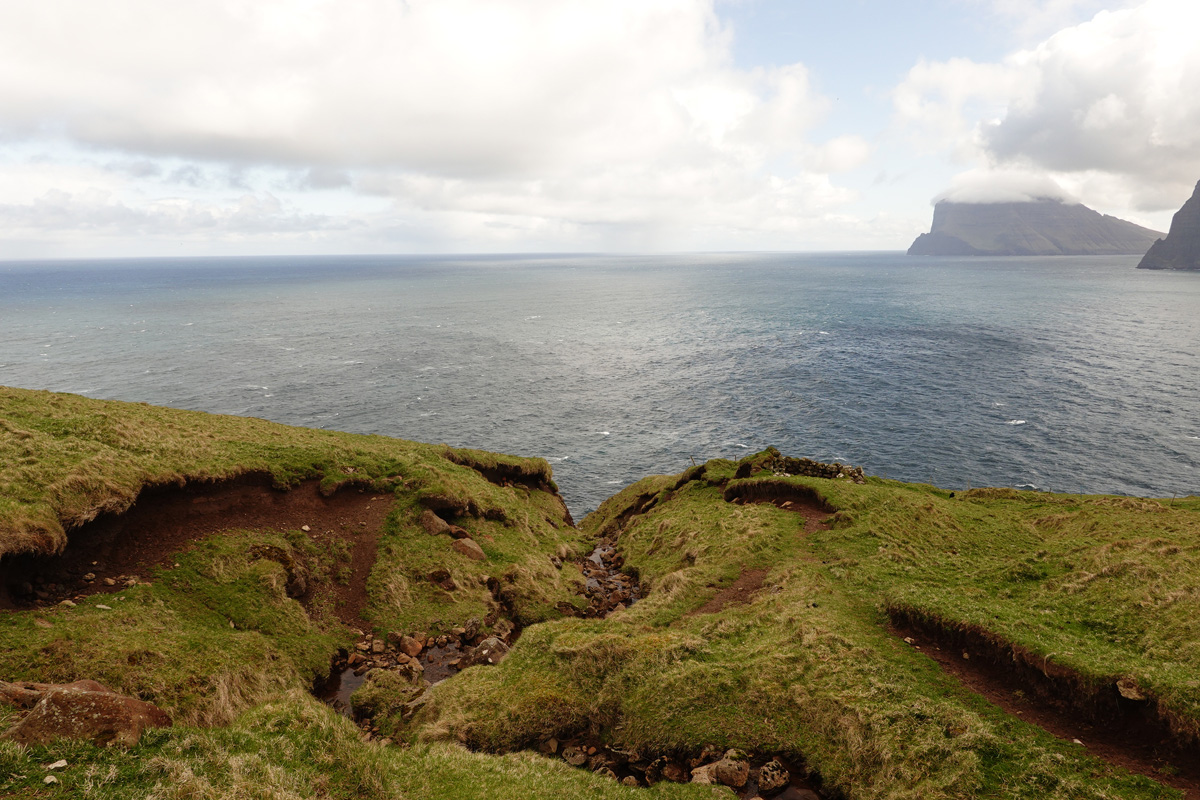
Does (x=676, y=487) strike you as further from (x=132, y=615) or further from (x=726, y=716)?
(x=132, y=615)

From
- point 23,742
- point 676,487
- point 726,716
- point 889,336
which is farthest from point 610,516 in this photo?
point 889,336

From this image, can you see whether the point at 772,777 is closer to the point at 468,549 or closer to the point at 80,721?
the point at 80,721

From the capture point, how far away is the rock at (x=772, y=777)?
18984mm

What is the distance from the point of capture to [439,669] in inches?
1120

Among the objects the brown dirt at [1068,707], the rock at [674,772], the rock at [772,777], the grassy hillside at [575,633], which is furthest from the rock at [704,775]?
the brown dirt at [1068,707]

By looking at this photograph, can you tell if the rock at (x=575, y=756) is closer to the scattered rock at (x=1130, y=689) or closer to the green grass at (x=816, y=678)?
the green grass at (x=816, y=678)

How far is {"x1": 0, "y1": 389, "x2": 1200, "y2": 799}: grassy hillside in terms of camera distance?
1753cm

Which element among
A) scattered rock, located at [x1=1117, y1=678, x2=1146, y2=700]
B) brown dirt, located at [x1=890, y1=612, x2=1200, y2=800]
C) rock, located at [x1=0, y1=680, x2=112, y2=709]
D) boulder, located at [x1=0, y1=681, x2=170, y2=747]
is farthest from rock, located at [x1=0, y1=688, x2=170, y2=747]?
scattered rock, located at [x1=1117, y1=678, x2=1146, y2=700]

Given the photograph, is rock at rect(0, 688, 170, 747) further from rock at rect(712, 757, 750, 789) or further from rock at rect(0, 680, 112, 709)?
rock at rect(712, 757, 750, 789)

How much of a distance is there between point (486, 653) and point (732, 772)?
46.7ft

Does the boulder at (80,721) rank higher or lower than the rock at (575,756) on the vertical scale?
higher

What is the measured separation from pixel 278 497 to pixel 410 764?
23069 millimetres

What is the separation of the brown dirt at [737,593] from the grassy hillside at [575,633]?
0.21 meters

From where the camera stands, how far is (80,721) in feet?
47.6
